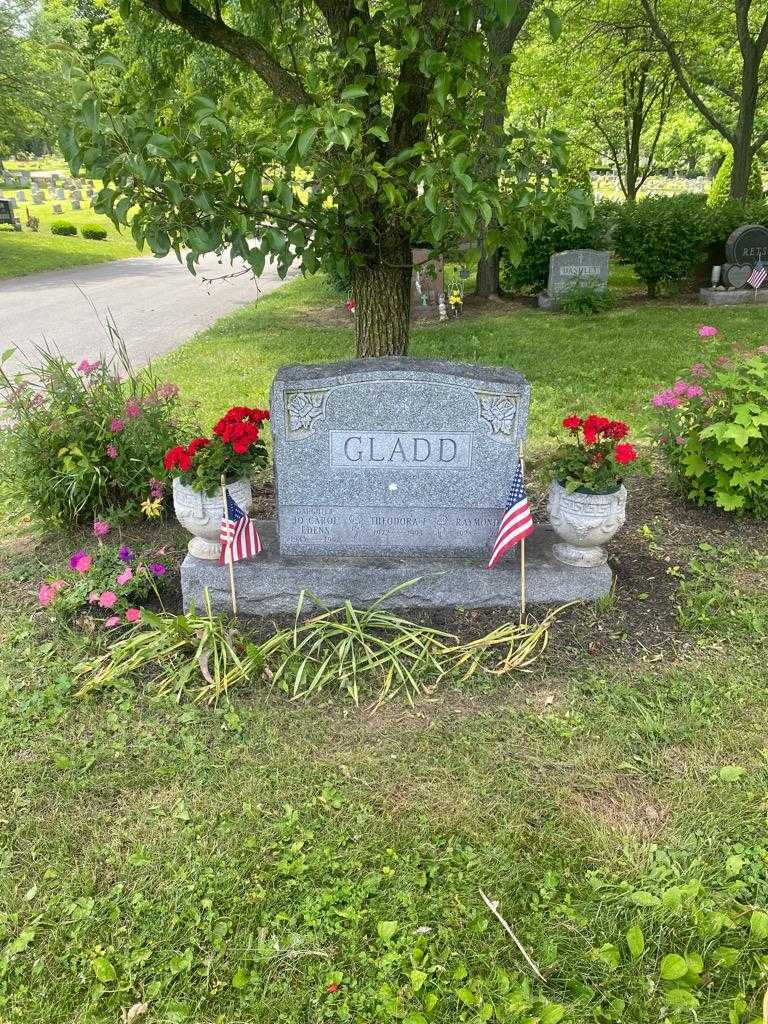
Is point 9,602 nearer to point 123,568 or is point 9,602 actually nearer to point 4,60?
point 123,568

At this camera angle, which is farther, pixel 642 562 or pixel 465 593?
pixel 642 562

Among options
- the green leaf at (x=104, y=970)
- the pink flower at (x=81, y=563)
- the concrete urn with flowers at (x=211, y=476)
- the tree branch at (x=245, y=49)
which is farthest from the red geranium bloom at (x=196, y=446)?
the green leaf at (x=104, y=970)

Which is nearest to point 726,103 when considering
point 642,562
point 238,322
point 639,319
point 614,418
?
point 639,319

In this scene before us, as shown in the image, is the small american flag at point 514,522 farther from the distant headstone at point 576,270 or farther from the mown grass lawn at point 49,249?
the mown grass lawn at point 49,249

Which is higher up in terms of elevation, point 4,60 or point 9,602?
point 4,60

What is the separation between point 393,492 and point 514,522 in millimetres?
700

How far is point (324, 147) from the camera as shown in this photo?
3.07 m

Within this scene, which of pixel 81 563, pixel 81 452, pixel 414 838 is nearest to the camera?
pixel 414 838

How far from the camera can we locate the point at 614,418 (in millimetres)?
6781

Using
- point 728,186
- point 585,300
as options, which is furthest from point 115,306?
point 728,186

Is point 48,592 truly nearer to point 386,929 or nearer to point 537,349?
point 386,929

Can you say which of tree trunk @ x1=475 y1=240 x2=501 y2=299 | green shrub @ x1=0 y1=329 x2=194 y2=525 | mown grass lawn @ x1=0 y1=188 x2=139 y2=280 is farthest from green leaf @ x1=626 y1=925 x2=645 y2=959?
mown grass lawn @ x1=0 y1=188 x2=139 y2=280

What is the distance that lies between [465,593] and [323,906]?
1.85 metres

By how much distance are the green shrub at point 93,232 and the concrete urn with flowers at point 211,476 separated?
2610cm
